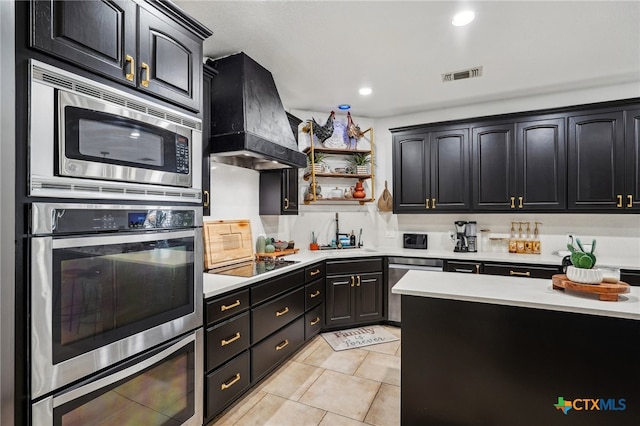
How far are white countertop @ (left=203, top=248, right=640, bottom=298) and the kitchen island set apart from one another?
1.14 m

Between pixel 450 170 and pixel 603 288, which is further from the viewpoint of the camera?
pixel 450 170

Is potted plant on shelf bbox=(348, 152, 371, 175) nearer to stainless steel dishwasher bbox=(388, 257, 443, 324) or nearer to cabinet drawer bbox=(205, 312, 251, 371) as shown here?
stainless steel dishwasher bbox=(388, 257, 443, 324)

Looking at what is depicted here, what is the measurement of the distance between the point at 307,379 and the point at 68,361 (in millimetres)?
1915

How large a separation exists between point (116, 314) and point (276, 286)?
4.78ft

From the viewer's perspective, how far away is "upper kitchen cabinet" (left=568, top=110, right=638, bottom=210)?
3.13m

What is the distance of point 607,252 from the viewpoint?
343 centimetres

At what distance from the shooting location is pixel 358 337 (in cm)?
356

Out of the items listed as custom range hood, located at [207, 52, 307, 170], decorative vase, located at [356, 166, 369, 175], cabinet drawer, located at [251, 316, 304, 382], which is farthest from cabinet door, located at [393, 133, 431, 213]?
cabinet drawer, located at [251, 316, 304, 382]

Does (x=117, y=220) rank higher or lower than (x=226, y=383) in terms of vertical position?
higher

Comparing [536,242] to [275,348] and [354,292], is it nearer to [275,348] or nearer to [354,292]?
[354,292]

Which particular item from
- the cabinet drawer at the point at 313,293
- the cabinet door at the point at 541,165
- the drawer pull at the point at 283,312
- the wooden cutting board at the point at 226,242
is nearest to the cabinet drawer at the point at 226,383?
the drawer pull at the point at 283,312

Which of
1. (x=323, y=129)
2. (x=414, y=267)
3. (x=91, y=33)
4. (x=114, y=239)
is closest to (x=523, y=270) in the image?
(x=414, y=267)

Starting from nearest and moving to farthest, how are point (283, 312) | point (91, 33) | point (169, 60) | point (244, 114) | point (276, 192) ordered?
point (91, 33)
point (169, 60)
point (244, 114)
point (283, 312)
point (276, 192)

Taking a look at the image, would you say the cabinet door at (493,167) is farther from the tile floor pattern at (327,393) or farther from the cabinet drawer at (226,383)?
the cabinet drawer at (226,383)
